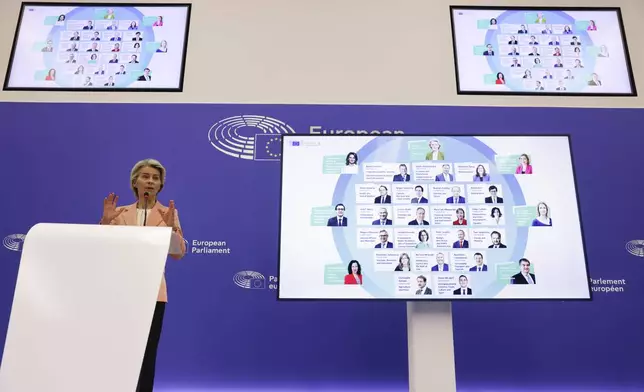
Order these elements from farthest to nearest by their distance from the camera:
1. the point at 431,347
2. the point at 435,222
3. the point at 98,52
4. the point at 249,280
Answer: the point at 98,52
the point at 249,280
the point at 435,222
the point at 431,347

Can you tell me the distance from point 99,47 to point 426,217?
9.26 ft

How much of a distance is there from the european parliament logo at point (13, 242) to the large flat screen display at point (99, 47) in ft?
3.58

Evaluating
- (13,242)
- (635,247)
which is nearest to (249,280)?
(13,242)

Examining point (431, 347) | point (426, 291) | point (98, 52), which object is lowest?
point (431, 347)

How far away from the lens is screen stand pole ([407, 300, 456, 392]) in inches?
82.9

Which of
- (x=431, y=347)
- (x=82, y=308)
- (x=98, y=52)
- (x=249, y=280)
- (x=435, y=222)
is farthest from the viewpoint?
(x=98, y=52)

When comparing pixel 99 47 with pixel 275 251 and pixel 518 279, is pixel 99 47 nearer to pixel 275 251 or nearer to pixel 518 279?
pixel 275 251

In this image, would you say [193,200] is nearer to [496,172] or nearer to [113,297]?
[496,172]

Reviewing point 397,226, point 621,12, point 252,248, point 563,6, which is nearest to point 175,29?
point 252,248

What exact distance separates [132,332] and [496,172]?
1812mm

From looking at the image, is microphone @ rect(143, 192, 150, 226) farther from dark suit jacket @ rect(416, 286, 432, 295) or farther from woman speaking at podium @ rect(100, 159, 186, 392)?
dark suit jacket @ rect(416, 286, 432, 295)

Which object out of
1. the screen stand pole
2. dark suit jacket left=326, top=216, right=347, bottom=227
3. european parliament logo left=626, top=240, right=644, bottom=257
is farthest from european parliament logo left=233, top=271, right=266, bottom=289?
european parliament logo left=626, top=240, right=644, bottom=257

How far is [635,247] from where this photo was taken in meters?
3.24

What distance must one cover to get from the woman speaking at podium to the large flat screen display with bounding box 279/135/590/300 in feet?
1.79
